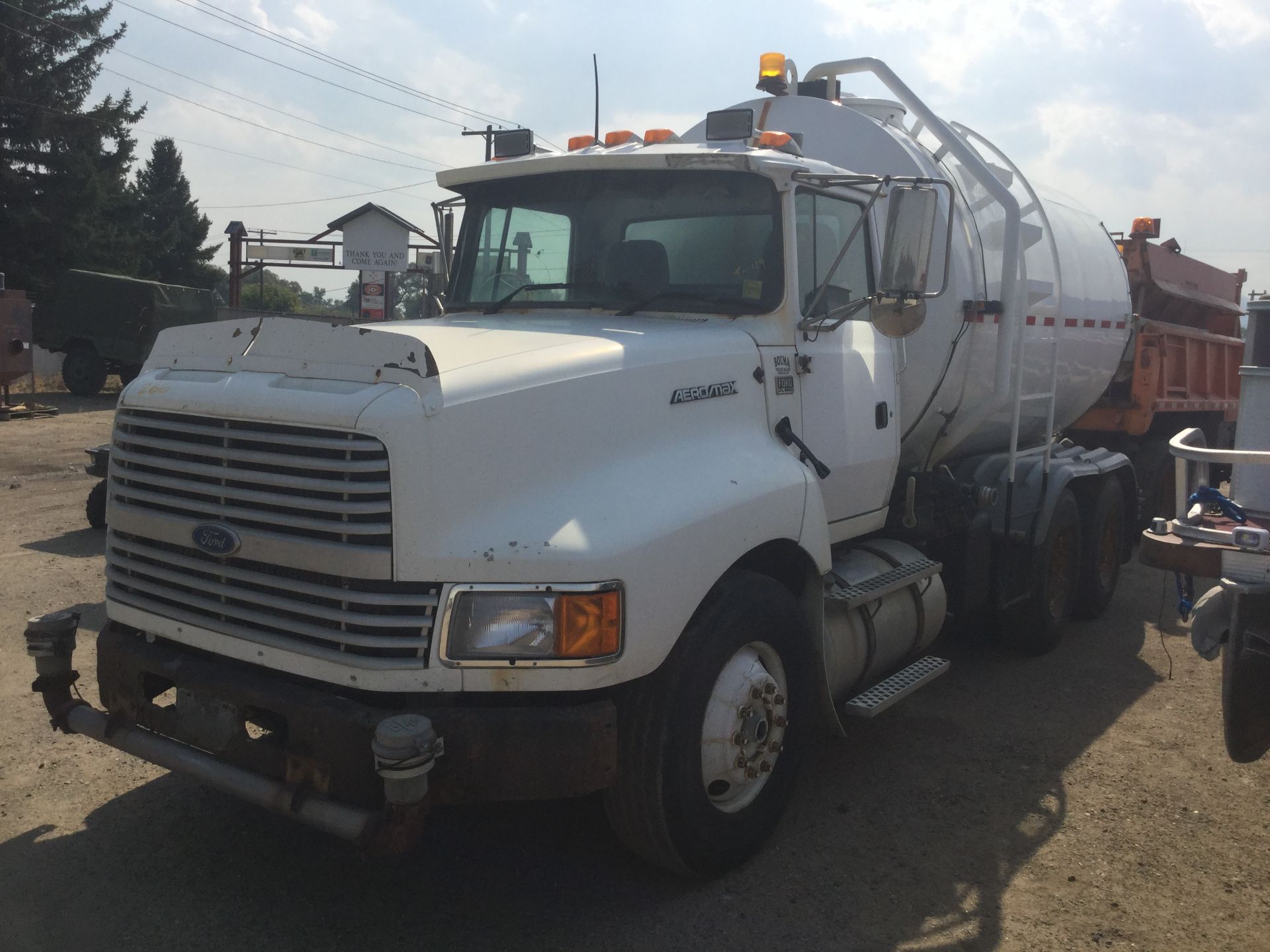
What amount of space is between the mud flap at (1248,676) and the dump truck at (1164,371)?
5.76 m

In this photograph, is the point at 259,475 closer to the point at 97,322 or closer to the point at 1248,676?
the point at 1248,676

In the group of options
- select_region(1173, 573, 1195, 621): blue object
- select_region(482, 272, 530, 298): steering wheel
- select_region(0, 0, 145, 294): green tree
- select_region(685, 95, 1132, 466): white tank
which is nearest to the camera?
select_region(1173, 573, 1195, 621): blue object

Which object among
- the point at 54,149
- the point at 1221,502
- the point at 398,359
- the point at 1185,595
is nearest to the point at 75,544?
the point at 398,359

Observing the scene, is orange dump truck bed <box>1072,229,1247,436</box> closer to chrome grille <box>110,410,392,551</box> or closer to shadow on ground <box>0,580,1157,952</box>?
shadow on ground <box>0,580,1157,952</box>

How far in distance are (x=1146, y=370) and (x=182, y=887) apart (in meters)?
8.08

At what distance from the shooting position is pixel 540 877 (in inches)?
152

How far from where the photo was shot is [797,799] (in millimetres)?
4551

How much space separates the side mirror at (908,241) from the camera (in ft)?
13.6

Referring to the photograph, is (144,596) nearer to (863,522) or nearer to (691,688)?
(691,688)

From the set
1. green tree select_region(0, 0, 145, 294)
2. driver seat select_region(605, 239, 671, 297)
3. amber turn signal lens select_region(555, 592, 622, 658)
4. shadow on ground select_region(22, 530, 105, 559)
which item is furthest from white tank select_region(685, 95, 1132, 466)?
green tree select_region(0, 0, 145, 294)

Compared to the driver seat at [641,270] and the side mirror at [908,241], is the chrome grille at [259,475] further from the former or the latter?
the side mirror at [908,241]

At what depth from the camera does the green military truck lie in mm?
22031

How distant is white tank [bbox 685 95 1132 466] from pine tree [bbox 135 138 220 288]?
35081 mm

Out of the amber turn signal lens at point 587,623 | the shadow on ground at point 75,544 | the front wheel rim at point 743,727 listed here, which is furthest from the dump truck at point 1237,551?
the shadow on ground at point 75,544
